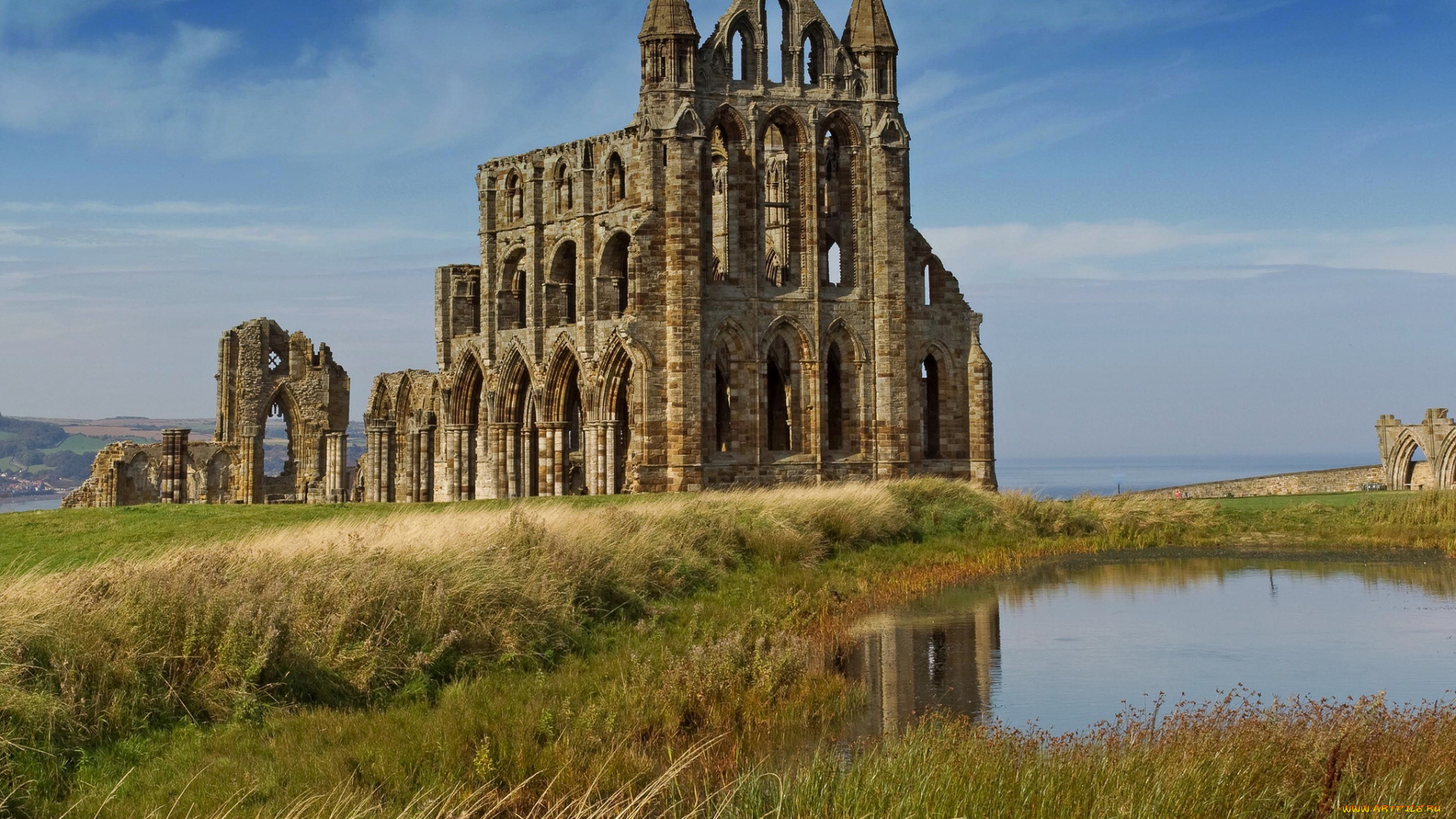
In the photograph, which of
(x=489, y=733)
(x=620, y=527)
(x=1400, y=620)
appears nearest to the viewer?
(x=489, y=733)

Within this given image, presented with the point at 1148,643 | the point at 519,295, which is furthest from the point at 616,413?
the point at 1148,643

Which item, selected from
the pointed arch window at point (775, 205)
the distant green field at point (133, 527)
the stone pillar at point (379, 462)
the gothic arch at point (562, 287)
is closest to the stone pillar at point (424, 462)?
the stone pillar at point (379, 462)

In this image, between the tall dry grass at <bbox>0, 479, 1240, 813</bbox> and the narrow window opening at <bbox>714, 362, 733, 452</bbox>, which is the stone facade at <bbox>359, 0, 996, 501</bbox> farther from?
the tall dry grass at <bbox>0, 479, 1240, 813</bbox>

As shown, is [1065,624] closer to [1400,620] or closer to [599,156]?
[1400,620]

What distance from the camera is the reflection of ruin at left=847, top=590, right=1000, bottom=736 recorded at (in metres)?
13.5

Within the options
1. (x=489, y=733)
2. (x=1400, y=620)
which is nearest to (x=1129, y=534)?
(x=1400, y=620)

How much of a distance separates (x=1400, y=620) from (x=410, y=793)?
14423mm

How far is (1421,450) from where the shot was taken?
164 feet

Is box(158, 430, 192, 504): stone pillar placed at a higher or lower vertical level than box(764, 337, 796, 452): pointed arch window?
lower

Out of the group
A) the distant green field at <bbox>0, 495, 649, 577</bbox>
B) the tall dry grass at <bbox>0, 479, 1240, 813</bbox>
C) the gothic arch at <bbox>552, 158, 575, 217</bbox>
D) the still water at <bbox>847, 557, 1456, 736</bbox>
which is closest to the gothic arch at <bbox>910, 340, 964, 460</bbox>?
the gothic arch at <bbox>552, 158, 575, 217</bbox>

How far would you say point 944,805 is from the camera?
8.41 meters

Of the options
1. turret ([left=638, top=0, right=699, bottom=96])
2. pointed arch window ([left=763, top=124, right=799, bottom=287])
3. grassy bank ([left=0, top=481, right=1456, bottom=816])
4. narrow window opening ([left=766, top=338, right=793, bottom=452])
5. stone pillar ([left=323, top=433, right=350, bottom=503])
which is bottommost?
grassy bank ([left=0, top=481, right=1456, bottom=816])

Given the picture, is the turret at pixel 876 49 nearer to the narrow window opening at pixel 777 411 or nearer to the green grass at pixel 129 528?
the narrow window opening at pixel 777 411

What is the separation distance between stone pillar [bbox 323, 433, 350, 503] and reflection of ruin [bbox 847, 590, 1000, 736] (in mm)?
33433
